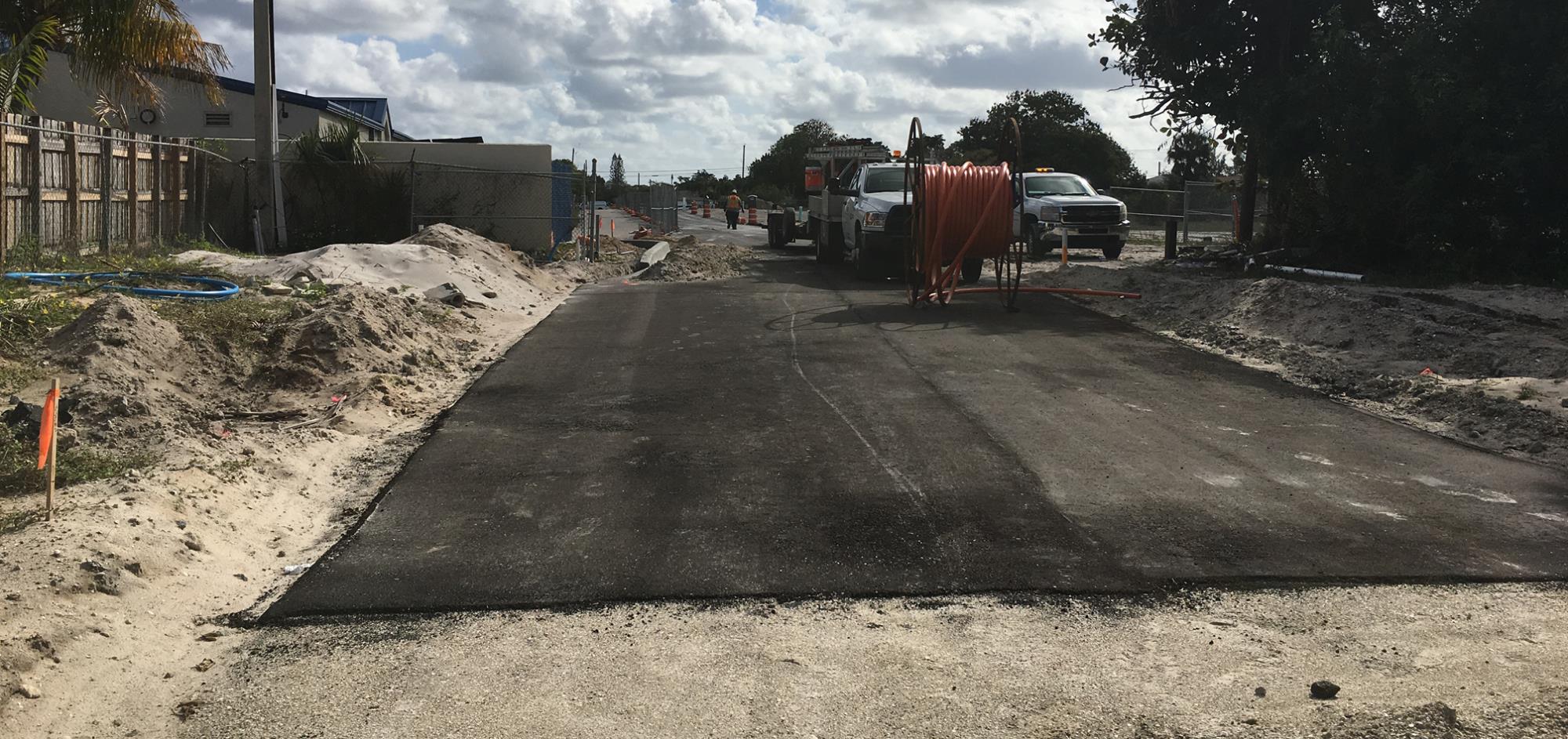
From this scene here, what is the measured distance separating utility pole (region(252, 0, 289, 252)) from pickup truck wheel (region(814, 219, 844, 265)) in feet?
35.0

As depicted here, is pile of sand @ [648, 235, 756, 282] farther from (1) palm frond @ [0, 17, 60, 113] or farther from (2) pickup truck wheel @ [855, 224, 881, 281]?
(1) palm frond @ [0, 17, 60, 113]

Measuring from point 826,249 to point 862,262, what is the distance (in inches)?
180

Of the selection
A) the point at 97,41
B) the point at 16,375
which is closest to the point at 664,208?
the point at 97,41

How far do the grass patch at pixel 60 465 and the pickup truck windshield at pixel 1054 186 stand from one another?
22.8 meters

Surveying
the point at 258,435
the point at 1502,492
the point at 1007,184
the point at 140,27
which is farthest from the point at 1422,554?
the point at 140,27

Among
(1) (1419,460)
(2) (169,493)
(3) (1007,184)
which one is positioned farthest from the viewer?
(3) (1007,184)

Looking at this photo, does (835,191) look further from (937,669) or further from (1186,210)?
(937,669)

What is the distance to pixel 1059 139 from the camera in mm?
66438

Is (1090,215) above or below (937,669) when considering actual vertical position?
above

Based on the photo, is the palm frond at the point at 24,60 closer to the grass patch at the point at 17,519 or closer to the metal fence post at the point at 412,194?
the metal fence post at the point at 412,194

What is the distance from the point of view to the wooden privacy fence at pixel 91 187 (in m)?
15.6

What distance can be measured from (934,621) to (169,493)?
4105 mm

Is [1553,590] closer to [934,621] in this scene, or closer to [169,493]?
[934,621]

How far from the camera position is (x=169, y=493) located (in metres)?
6.68
